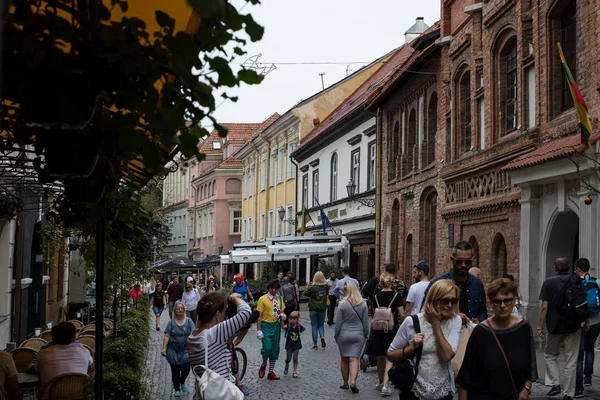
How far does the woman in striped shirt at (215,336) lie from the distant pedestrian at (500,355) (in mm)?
1971

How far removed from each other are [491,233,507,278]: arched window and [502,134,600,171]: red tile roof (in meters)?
2.36

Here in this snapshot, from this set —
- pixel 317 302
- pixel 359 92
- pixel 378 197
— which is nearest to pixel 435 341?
pixel 317 302

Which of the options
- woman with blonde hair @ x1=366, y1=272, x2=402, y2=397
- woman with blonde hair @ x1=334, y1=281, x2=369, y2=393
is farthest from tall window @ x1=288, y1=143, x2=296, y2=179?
woman with blonde hair @ x1=334, y1=281, x2=369, y2=393

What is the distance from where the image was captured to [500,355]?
6289 millimetres

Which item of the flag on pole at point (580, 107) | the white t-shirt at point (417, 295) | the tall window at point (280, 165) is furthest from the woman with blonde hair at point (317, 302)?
the tall window at point (280, 165)

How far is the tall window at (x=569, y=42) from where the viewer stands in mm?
17469

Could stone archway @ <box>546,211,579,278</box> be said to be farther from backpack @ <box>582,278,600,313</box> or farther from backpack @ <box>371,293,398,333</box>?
backpack @ <box>371,293,398,333</box>

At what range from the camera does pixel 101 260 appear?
6445 mm

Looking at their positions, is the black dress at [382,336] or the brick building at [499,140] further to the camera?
the brick building at [499,140]

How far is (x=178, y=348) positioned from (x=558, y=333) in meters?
5.30

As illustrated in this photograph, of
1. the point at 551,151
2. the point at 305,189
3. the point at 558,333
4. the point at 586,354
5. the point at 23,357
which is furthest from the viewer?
the point at 305,189

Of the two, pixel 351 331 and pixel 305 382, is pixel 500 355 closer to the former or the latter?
pixel 351 331


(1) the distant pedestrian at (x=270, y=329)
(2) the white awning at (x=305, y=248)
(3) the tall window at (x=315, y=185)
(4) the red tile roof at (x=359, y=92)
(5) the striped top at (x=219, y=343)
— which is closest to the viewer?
(5) the striped top at (x=219, y=343)

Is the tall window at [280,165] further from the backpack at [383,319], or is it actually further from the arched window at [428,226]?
the backpack at [383,319]
